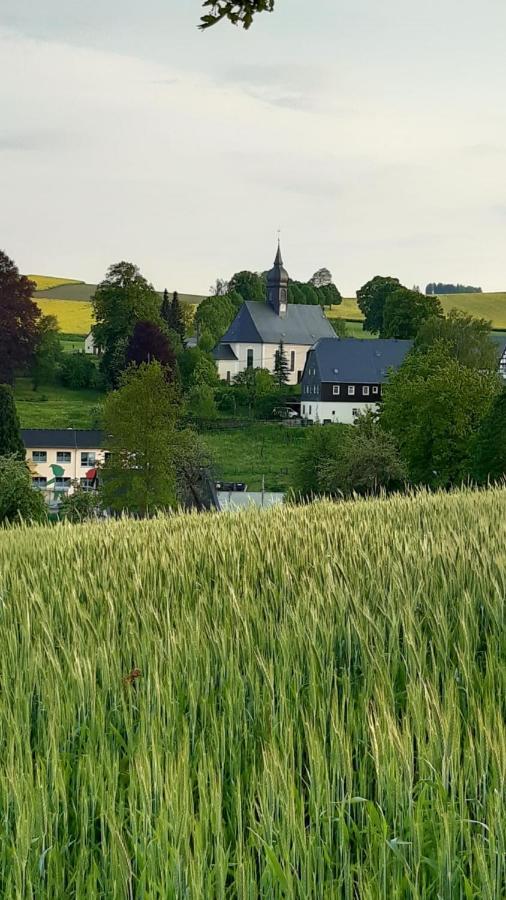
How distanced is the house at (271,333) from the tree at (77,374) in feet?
94.0

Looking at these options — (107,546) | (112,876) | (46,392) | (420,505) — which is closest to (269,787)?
(112,876)

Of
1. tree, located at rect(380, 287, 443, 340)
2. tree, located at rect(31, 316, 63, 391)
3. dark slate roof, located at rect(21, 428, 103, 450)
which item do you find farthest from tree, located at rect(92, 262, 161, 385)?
dark slate roof, located at rect(21, 428, 103, 450)

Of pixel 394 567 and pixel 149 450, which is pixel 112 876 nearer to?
pixel 394 567

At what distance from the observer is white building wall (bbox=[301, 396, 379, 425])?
354 ft

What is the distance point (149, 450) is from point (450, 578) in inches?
1994

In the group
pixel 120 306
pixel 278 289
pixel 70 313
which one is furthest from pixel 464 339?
pixel 70 313

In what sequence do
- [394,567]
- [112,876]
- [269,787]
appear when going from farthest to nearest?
[394,567] < [269,787] < [112,876]

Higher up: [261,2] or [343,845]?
[261,2]

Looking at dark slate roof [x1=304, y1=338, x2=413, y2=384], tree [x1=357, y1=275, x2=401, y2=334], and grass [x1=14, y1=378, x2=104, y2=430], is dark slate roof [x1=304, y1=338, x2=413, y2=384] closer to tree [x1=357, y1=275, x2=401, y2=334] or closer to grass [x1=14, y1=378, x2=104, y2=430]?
grass [x1=14, y1=378, x2=104, y2=430]

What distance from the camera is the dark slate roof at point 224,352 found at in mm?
133625

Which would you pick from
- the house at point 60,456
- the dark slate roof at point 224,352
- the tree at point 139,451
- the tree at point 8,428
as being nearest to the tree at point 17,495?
the tree at point 8,428

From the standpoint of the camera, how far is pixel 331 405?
108500 mm

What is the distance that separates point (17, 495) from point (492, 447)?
21.0 metres

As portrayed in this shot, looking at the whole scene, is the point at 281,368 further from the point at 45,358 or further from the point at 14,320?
the point at 14,320
